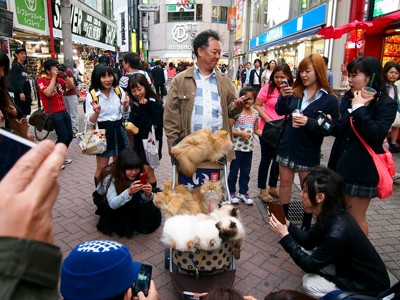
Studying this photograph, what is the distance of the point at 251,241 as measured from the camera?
3.78 meters

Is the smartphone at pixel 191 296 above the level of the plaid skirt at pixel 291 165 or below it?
below

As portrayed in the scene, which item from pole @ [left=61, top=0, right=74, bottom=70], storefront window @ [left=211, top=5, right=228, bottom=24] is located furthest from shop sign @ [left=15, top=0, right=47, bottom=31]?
storefront window @ [left=211, top=5, right=228, bottom=24]

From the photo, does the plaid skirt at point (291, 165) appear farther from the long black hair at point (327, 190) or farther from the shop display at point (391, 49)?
the shop display at point (391, 49)

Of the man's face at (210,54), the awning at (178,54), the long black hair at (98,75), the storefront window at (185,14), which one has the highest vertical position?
the storefront window at (185,14)

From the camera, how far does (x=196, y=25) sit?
4734 cm

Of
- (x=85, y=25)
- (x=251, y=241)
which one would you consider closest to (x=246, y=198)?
(x=251, y=241)

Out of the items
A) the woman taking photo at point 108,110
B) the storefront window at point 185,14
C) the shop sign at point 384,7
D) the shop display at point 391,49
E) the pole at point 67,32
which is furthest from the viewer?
the storefront window at point 185,14

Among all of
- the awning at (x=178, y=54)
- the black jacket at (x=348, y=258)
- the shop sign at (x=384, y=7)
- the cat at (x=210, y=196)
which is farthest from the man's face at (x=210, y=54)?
the awning at (x=178, y=54)

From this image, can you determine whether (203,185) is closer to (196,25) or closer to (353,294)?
(353,294)

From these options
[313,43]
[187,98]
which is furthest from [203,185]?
[313,43]

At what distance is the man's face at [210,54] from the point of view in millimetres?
3451

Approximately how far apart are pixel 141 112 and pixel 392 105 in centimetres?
308

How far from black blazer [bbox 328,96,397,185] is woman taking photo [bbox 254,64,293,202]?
1.55 metres

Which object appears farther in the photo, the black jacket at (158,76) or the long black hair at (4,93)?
the black jacket at (158,76)
